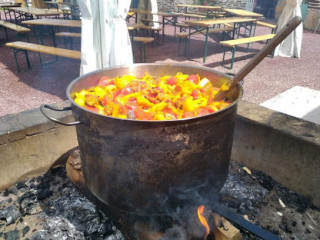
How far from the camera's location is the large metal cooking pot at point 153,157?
5.48 ft

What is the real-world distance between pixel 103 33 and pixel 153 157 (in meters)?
3.96

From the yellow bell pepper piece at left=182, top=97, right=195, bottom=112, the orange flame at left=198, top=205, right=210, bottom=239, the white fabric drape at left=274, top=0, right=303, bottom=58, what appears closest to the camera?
the yellow bell pepper piece at left=182, top=97, right=195, bottom=112

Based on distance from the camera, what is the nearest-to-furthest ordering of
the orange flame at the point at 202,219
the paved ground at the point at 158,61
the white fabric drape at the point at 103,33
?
the orange flame at the point at 202,219 → the white fabric drape at the point at 103,33 → the paved ground at the point at 158,61

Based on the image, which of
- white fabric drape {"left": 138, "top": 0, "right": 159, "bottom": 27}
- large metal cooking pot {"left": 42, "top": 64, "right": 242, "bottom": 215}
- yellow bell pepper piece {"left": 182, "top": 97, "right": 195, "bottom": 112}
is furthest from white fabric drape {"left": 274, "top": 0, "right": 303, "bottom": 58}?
yellow bell pepper piece {"left": 182, "top": 97, "right": 195, "bottom": 112}

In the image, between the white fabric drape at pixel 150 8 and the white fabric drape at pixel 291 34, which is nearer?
the white fabric drape at pixel 291 34

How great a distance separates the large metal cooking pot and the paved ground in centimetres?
456

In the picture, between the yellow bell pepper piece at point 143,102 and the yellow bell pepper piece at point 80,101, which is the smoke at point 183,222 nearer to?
the yellow bell pepper piece at point 143,102

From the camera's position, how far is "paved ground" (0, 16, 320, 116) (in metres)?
6.30

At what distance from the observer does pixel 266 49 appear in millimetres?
1771

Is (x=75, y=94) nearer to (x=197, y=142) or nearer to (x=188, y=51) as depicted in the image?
(x=197, y=142)

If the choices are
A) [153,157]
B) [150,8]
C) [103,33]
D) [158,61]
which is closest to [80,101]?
[153,157]

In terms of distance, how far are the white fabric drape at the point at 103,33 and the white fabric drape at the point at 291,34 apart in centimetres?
758

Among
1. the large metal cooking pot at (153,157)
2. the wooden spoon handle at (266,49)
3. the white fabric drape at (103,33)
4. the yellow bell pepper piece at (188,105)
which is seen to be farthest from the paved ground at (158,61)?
the yellow bell pepper piece at (188,105)

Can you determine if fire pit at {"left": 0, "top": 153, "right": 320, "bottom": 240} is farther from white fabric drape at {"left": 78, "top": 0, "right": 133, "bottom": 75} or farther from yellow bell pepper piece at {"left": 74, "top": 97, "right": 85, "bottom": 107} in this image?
white fabric drape at {"left": 78, "top": 0, "right": 133, "bottom": 75}
